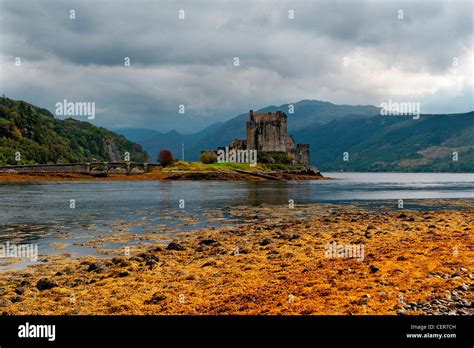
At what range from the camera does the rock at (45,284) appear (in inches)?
650

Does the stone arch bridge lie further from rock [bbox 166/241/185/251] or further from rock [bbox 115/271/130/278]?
rock [bbox 115/271/130/278]

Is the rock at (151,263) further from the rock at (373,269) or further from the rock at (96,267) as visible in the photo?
the rock at (373,269)

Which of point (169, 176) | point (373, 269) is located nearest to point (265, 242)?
point (373, 269)

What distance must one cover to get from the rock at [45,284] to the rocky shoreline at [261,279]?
0.16 feet

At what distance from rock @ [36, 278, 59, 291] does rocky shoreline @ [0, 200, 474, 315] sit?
48 millimetres

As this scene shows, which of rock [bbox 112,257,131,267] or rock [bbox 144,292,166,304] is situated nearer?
rock [bbox 144,292,166,304]

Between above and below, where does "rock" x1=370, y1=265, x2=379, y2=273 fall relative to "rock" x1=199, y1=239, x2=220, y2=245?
above

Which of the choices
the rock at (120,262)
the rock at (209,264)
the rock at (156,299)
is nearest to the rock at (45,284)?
the rock at (120,262)

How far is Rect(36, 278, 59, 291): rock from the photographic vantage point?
1650 centimetres

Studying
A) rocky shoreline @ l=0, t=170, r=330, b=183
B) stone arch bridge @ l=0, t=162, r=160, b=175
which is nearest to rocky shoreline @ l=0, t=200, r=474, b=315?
rocky shoreline @ l=0, t=170, r=330, b=183
